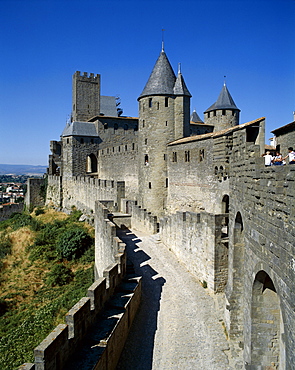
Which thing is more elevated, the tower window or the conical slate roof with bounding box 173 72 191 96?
the conical slate roof with bounding box 173 72 191 96

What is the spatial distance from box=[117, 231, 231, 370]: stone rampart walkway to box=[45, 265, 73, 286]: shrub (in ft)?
25.4

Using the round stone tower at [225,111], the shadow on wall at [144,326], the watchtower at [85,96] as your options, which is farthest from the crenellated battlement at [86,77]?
the shadow on wall at [144,326]

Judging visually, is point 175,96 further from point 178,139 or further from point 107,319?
point 107,319

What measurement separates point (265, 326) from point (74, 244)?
58.4ft

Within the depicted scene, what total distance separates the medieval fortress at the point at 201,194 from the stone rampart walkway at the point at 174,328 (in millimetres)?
541

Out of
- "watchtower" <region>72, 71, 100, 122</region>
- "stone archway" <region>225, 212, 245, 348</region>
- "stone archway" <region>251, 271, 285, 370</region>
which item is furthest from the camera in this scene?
→ "watchtower" <region>72, 71, 100, 122</region>

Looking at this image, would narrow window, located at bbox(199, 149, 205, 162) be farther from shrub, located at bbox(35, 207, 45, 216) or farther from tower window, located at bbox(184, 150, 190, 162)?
shrub, located at bbox(35, 207, 45, 216)

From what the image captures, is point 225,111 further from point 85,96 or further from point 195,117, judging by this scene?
point 85,96

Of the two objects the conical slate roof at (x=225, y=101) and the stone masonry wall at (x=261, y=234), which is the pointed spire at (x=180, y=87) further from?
the stone masonry wall at (x=261, y=234)

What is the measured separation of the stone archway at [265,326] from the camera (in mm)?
6605

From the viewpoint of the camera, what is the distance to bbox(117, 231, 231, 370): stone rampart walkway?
26.5 feet

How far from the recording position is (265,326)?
21.9 ft

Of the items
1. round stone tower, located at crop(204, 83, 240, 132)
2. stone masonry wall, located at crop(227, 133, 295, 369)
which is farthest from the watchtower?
stone masonry wall, located at crop(227, 133, 295, 369)

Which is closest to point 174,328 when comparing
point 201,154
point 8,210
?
point 201,154
